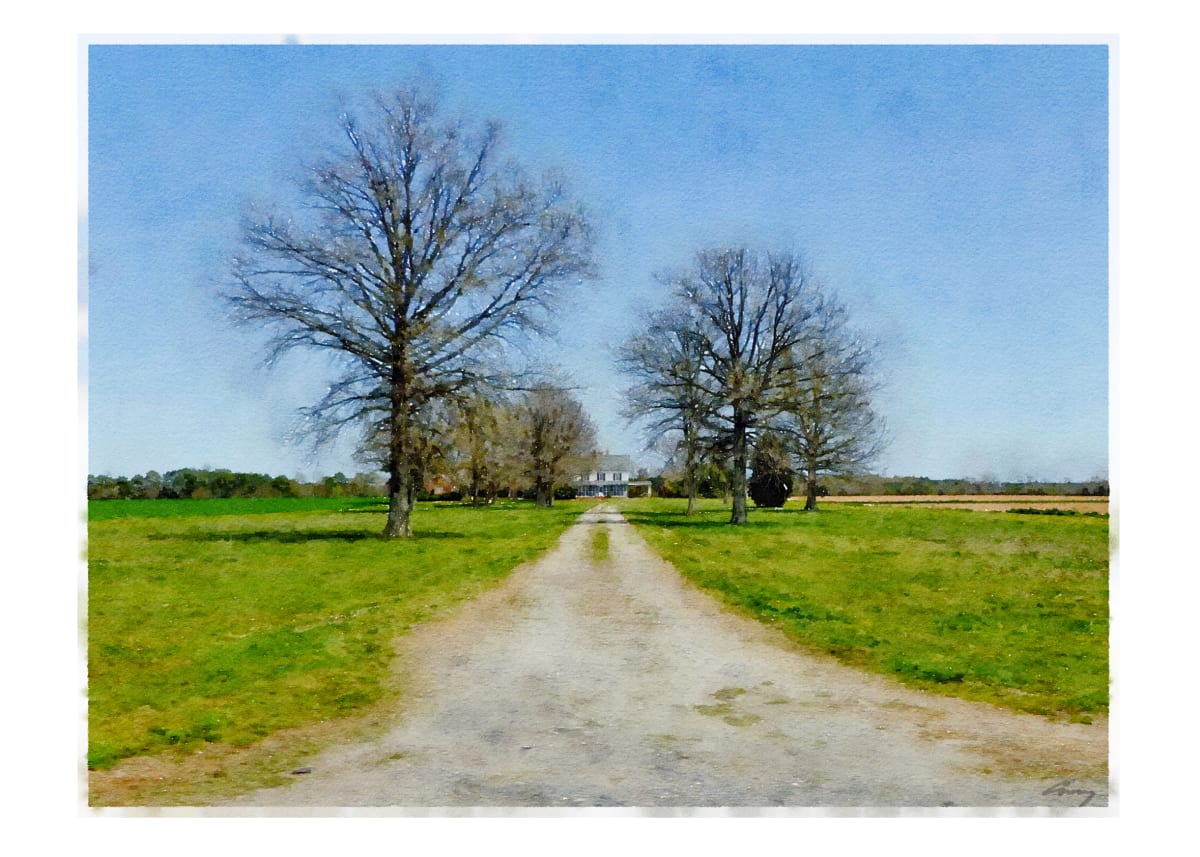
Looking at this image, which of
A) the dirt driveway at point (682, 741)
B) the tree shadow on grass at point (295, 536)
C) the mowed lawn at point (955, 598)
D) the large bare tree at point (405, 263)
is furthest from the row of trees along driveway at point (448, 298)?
the dirt driveway at point (682, 741)

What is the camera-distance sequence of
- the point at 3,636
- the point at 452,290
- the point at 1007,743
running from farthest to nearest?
the point at 452,290, the point at 3,636, the point at 1007,743

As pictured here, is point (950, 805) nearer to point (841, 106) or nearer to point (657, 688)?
point (657, 688)

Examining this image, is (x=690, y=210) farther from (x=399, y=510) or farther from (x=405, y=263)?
(x=399, y=510)

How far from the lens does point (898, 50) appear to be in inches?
350

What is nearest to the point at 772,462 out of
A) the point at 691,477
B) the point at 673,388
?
the point at 691,477

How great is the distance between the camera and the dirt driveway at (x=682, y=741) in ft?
19.2

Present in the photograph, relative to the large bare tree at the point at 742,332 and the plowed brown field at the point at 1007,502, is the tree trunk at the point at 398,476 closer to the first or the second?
the large bare tree at the point at 742,332

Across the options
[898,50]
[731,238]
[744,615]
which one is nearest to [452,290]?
[731,238]

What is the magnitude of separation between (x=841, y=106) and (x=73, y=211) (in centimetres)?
763

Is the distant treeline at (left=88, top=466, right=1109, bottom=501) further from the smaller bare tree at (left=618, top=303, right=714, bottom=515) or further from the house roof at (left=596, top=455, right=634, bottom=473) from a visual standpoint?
the house roof at (left=596, top=455, right=634, bottom=473)

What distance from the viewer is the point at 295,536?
62.6ft

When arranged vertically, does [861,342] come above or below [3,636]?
above

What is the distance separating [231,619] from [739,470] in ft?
66.5
